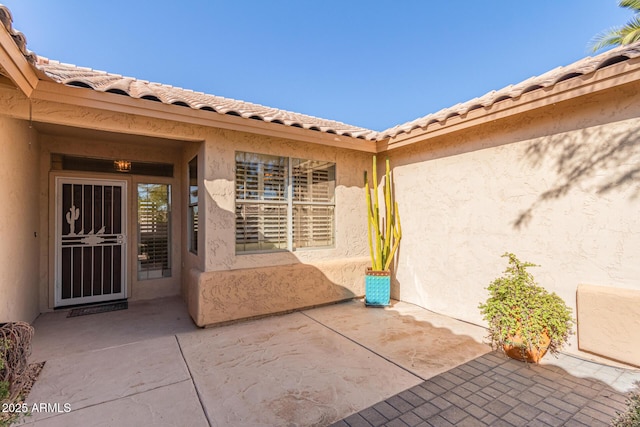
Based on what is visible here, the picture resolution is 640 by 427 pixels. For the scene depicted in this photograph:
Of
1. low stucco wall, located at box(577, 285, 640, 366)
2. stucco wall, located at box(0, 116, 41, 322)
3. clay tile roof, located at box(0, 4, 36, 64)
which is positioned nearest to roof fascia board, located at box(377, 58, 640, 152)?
low stucco wall, located at box(577, 285, 640, 366)

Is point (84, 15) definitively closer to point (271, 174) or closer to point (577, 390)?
point (271, 174)

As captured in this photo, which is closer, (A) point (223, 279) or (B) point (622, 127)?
(B) point (622, 127)

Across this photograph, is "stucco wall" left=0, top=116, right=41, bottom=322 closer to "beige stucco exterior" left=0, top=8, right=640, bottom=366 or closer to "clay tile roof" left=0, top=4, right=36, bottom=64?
"beige stucco exterior" left=0, top=8, right=640, bottom=366

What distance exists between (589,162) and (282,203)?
551cm

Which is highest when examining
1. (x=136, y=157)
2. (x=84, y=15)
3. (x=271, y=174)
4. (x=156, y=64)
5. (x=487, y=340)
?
(x=156, y=64)

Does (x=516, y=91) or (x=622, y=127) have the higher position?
(x=516, y=91)

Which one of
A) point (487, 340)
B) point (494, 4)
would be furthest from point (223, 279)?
point (494, 4)

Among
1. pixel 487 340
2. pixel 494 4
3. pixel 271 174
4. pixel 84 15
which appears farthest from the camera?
pixel 494 4

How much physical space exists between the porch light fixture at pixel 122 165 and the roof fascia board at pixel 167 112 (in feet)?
9.89

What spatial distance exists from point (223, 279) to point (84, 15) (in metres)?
7.82

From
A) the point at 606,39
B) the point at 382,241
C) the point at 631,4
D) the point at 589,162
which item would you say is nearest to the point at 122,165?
the point at 382,241

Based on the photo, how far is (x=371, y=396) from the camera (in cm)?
336

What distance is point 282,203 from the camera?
6625mm

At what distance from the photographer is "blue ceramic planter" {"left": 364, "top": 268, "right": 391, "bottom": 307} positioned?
688cm
